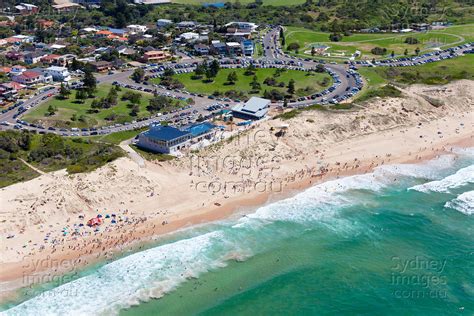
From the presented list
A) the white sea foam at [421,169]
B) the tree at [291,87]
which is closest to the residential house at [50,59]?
the tree at [291,87]

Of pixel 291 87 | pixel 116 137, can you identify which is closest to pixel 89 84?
pixel 116 137

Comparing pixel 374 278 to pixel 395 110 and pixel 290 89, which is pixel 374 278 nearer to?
pixel 395 110

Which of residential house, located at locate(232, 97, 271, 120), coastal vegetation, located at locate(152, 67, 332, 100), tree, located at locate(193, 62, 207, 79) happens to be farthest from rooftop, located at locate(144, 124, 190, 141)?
tree, located at locate(193, 62, 207, 79)

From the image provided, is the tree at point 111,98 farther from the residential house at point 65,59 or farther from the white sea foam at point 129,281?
the white sea foam at point 129,281

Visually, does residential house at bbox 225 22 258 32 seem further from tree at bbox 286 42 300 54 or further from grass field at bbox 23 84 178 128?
grass field at bbox 23 84 178 128

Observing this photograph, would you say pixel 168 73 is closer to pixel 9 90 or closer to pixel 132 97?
pixel 132 97

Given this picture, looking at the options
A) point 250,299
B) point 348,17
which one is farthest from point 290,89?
point 348,17
